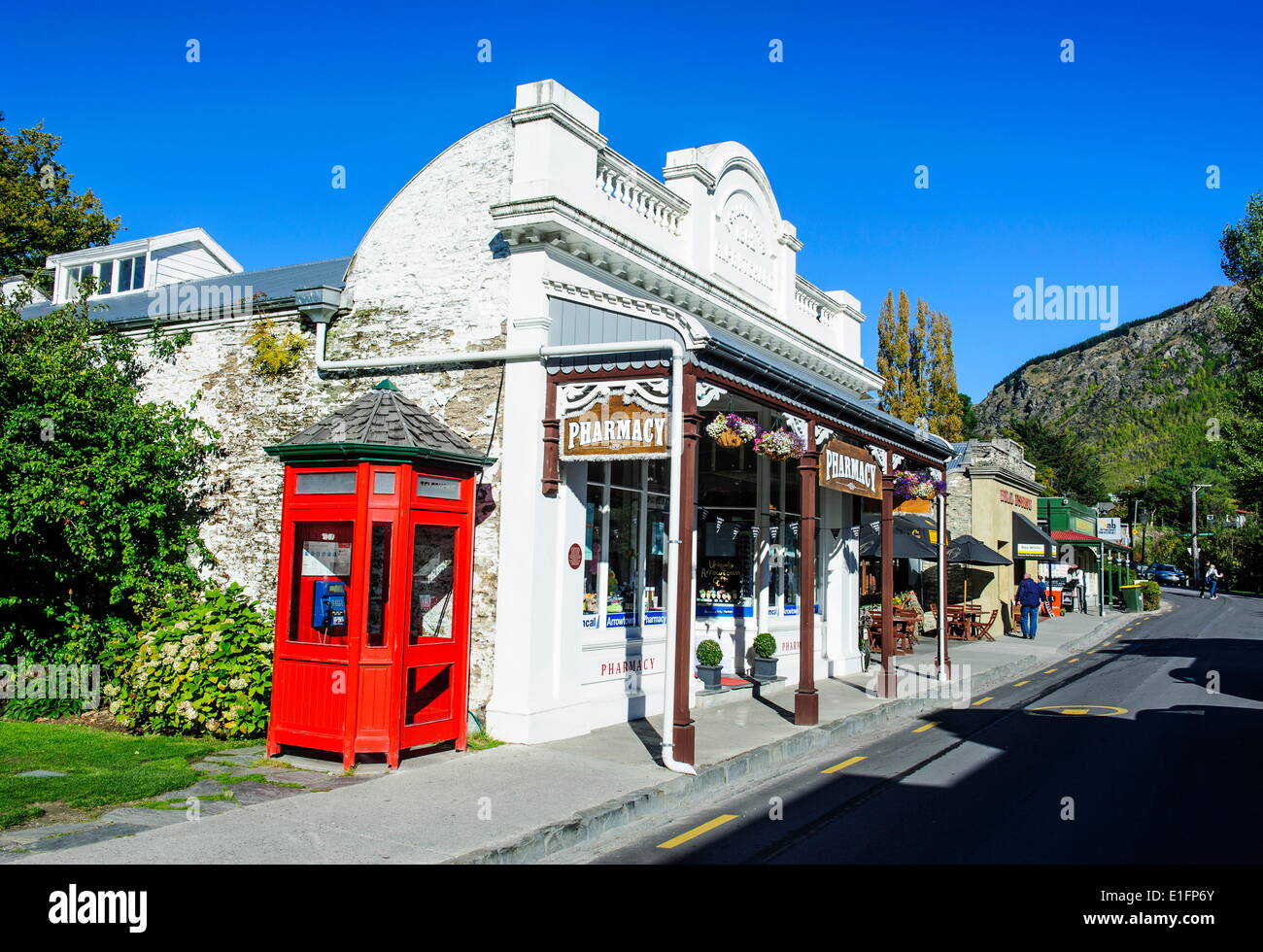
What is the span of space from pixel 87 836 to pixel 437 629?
374 cm

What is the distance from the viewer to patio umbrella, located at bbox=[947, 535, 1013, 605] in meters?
24.0

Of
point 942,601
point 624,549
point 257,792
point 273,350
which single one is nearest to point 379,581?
point 257,792

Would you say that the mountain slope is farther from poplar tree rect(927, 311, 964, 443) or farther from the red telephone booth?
the red telephone booth

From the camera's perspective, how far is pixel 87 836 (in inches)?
237

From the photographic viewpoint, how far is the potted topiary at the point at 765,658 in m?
13.7

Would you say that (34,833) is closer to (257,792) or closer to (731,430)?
(257,792)

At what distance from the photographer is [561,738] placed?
385 inches

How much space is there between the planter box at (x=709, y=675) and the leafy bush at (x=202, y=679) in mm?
5578

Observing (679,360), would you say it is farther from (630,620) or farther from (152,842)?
(152,842)

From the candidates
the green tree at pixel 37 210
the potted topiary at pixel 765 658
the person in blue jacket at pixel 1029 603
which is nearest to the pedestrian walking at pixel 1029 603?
the person in blue jacket at pixel 1029 603

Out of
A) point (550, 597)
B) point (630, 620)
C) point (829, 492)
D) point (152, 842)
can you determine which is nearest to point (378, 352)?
point (550, 597)

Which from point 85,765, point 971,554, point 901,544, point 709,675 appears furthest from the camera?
point 971,554

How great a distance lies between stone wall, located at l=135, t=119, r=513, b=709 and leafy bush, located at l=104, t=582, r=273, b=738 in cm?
150

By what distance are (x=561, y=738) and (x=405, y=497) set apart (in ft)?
10.5
